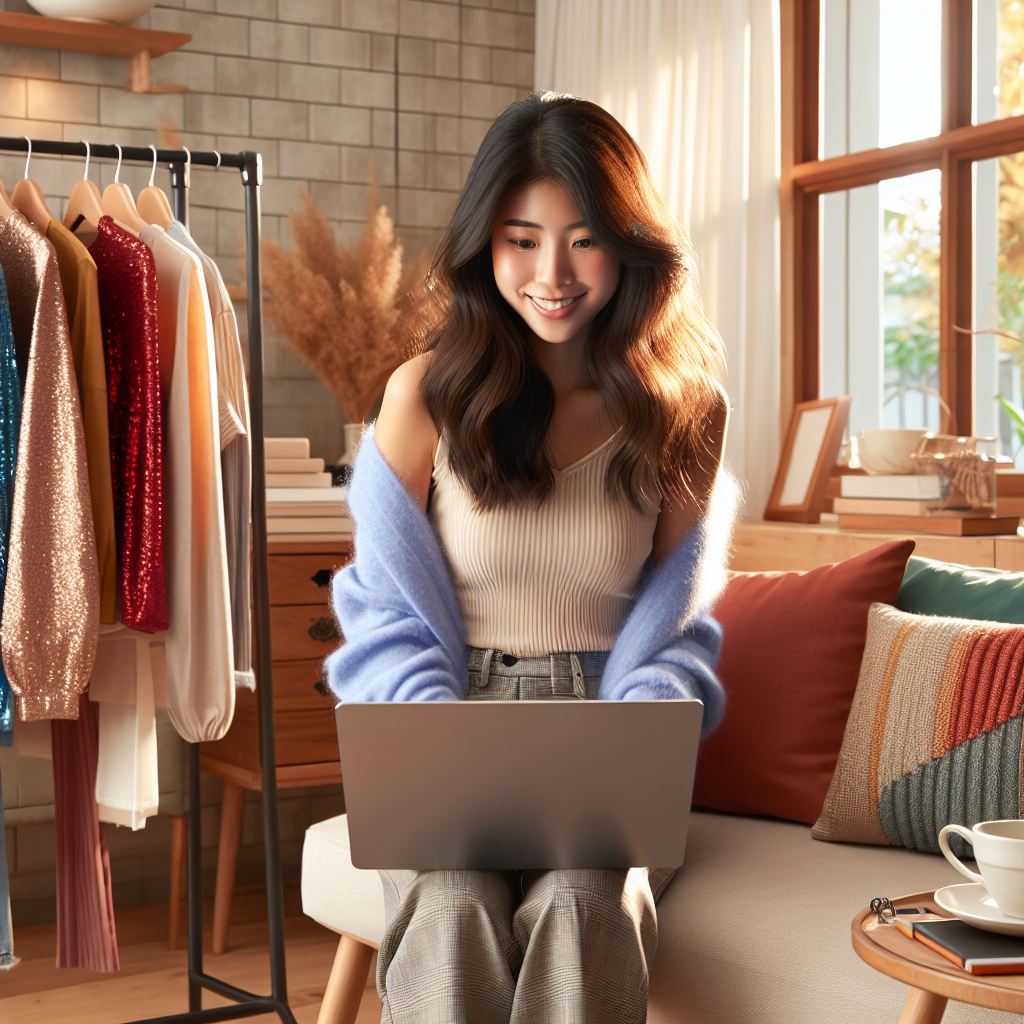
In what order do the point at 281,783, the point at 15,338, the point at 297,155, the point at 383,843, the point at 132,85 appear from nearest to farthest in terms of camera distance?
1. the point at 383,843
2. the point at 15,338
3. the point at 281,783
4. the point at 132,85
5. the point at 297,155

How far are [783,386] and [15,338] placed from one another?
2.02 metres

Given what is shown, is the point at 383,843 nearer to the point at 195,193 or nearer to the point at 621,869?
the point at 621,869

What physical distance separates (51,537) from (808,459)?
1.83m

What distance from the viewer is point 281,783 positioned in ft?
9.12

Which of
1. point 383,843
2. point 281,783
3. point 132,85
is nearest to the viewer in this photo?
point 383,843

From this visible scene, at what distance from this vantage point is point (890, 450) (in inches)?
103

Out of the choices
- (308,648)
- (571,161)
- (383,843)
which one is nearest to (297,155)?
(308,648)

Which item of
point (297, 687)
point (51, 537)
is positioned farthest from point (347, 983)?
point (297, 687)

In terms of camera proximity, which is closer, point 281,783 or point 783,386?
point 281,783

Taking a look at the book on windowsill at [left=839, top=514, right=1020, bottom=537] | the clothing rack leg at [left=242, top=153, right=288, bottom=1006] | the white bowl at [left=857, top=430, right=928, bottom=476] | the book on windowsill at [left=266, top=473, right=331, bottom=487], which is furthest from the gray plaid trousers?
the book on windowsill at [left=266, top=473, right=331, bottom=487]

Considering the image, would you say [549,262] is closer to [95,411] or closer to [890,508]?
[95,411]

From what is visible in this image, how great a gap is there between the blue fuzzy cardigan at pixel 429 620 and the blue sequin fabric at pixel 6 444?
451 mm

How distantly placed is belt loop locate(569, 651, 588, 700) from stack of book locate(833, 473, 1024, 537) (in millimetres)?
1027

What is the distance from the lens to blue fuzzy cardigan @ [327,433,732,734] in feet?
5.26
